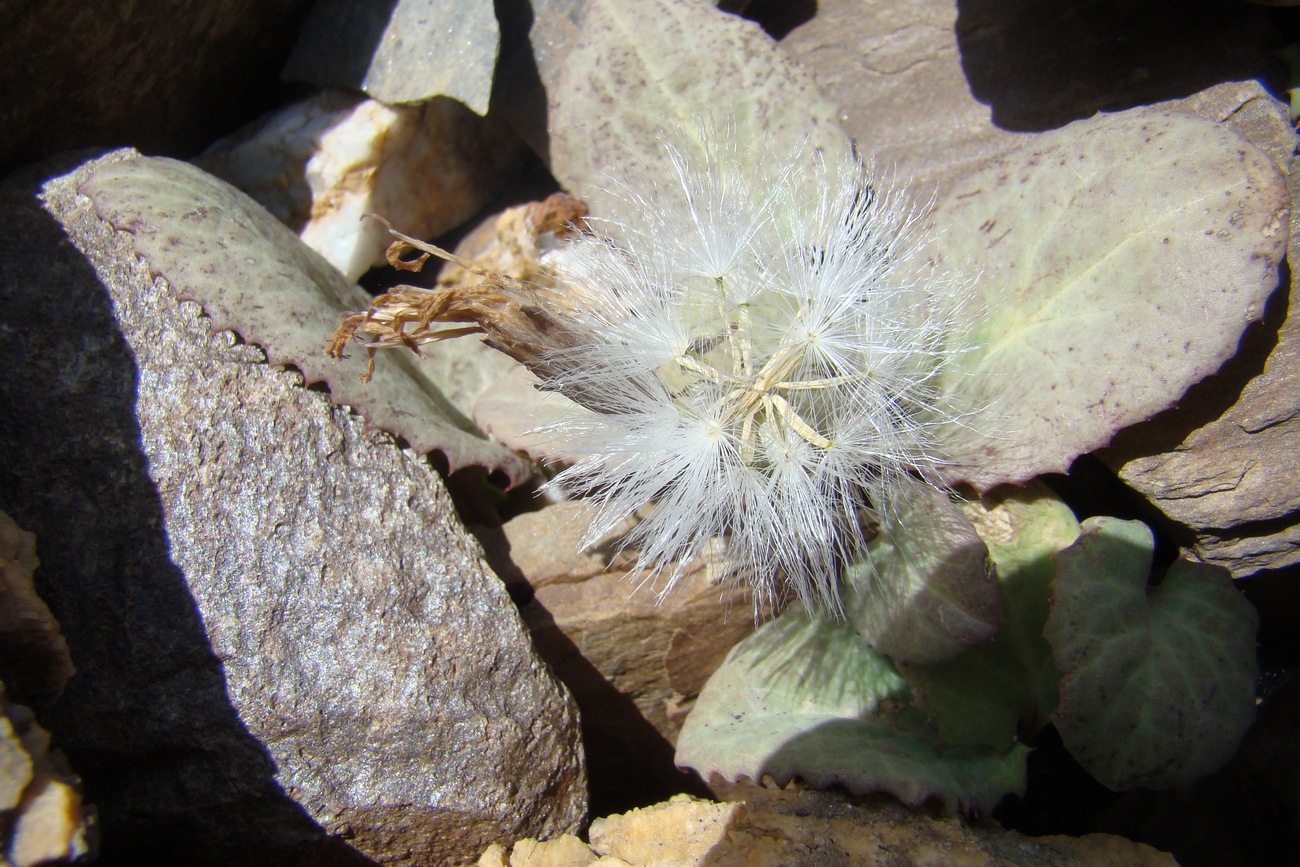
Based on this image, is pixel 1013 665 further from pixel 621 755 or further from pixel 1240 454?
pixel 621 755

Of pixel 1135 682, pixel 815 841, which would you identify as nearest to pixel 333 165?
pixel 815 841

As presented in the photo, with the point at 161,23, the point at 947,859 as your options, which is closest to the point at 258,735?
the point at 947,859

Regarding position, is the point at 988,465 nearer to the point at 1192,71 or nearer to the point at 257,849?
the point at 1192,71

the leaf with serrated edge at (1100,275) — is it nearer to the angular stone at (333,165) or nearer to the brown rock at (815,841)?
the brown rock at (815,841)

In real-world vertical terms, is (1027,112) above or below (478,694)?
above

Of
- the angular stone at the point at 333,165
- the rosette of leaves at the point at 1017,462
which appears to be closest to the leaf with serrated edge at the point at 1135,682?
the rosette of leaves at the point at 1017,462

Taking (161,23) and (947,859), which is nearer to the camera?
(947,859)

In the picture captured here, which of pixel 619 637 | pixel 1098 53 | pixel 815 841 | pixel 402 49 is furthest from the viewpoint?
pixel 402 49
